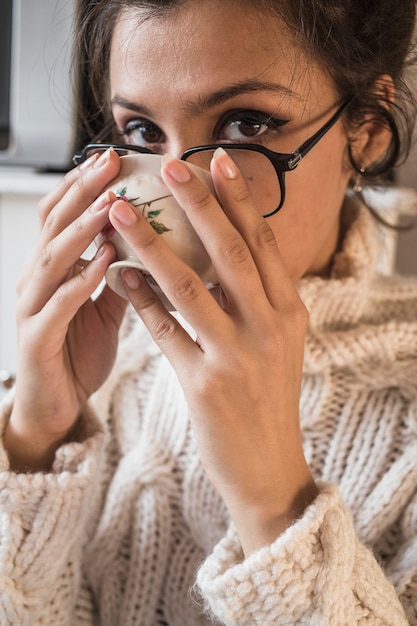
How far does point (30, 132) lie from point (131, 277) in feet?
2.44

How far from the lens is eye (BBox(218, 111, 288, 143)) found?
2.88ft

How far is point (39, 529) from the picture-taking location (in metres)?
0.92

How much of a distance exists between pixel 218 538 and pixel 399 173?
2.99ft

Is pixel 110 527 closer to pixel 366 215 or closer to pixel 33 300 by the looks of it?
pixel 33 300

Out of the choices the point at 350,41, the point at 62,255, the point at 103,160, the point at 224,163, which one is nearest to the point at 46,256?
the point at 62,255

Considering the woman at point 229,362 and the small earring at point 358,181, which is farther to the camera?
the small earring at point 358,181

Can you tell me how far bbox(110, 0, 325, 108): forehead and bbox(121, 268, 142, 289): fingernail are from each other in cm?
21

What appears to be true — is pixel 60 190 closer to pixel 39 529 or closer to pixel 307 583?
Answer: pixel 39 529

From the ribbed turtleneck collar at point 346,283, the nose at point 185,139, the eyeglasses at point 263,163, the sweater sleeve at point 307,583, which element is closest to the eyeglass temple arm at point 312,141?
the eyeglasses at point 263,163

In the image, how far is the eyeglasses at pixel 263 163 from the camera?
2.83 ft

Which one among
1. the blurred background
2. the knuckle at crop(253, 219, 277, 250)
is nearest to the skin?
the knuckle at crop(253, 219, 277, 250)

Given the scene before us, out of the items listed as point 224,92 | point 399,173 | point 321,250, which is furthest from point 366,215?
point 399,173

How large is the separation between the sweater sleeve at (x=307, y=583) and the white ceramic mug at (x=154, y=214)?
0.97 feet

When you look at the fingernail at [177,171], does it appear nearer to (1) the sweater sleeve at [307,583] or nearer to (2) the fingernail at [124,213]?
(2) the fingernail at [124,213]
